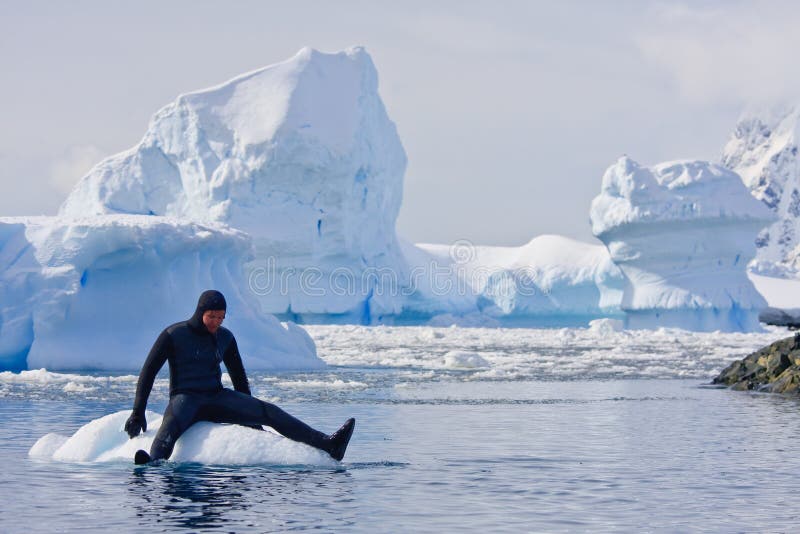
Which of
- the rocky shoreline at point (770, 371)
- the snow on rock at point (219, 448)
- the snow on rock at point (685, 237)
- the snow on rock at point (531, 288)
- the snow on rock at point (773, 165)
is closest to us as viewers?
the snow on rock at point (219, 448)

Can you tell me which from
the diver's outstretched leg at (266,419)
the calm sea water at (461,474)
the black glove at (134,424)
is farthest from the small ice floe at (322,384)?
the black glove at (134,424)

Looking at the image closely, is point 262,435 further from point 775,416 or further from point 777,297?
point 777,297

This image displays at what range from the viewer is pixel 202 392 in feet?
26.8

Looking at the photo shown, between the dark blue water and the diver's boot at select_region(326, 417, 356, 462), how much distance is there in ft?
0.46

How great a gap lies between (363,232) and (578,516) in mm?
41945

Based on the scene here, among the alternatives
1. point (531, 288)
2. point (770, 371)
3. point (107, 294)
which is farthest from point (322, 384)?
point (531, 288)

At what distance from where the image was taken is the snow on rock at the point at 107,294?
74.0ft

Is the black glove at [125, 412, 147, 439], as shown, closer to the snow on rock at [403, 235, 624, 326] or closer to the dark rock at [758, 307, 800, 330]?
the dark rock at [758, 307, 800, 330]

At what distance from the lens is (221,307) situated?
8.12 meters

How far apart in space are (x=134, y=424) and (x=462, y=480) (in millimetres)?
2224

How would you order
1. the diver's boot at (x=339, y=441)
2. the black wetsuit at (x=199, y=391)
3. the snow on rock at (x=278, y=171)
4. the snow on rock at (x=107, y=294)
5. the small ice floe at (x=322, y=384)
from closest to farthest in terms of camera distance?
the black wetsuit at (x=199, y=391)
the diver's boot at (x=339, y=441)
the small ice floe at (x=322, y=384)
the snow on rock at (x=107, y=294)
the snow on rock at (x=278, y=171)

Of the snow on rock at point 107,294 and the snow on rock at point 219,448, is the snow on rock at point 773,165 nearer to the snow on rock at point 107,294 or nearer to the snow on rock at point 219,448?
the snow on rock at point 107,294

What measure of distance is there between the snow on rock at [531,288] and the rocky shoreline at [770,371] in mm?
38046

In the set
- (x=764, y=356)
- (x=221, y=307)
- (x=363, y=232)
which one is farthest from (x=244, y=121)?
(x=221, y=307)
